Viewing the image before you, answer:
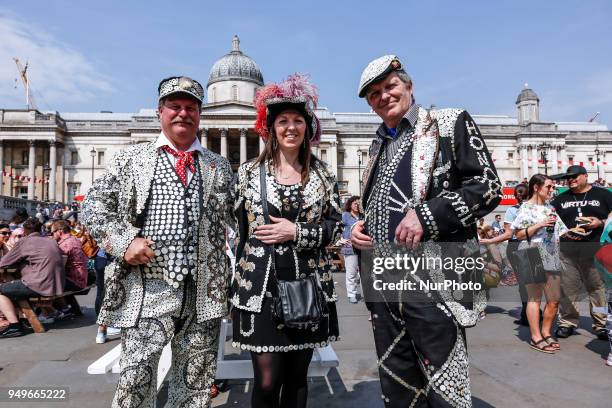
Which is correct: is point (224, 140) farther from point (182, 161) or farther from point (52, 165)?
point (182, 161)

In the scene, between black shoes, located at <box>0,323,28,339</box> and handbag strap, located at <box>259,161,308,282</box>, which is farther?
black shoes, located at <box>0,323,28,339</box>

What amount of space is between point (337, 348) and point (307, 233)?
134 inches

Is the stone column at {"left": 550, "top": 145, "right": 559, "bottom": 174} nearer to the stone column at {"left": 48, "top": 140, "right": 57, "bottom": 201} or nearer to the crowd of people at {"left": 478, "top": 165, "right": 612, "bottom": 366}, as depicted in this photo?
the crowd of people at {"left": 478, "top": 165, "right": 612, "bottom": 366}

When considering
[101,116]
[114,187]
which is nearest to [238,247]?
[114,187]

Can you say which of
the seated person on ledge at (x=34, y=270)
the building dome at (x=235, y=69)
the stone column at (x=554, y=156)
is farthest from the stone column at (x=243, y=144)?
the stone column at (x=554, y=156)

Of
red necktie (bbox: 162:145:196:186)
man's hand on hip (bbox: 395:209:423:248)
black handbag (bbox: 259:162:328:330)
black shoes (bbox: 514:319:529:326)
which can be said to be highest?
red necktie (bbox: 162:145:196:186)

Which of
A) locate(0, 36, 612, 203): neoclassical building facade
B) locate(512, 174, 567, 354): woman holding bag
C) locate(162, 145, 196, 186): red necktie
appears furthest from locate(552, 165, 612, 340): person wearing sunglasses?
locate(0, 36, 612, 203): neoclassical building facade

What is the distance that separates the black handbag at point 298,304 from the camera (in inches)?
87.7

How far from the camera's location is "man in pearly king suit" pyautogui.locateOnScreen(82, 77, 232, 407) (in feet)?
7.57

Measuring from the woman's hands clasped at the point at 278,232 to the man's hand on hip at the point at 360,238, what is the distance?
0.36 meters

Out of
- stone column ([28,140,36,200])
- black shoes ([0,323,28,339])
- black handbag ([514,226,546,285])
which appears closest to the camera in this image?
black handbag ([514,226,546,285])

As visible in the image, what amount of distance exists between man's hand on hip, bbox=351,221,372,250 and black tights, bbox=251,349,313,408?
0.70 meters

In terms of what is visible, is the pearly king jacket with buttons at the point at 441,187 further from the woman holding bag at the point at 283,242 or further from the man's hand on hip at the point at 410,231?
the woman holding bag at the point at 283,242

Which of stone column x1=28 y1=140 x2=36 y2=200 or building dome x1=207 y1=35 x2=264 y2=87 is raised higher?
building dome x1=207 y1=35 x2=264 y2=87
